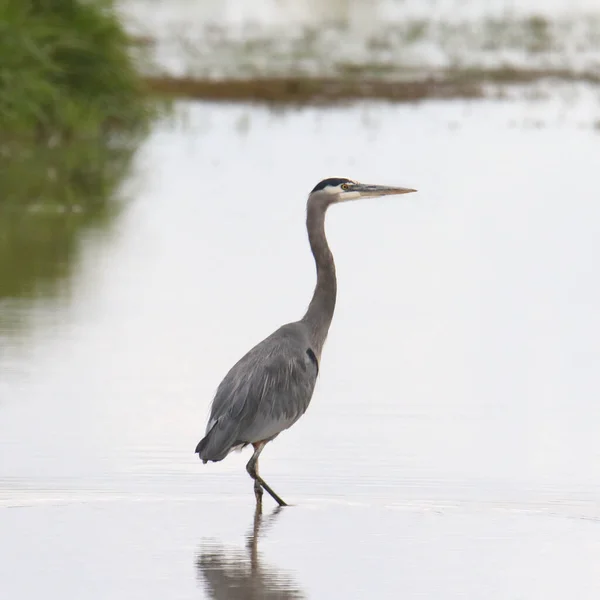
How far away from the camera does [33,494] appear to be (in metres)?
6.75

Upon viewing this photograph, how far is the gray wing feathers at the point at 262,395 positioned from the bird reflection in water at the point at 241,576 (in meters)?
0.46

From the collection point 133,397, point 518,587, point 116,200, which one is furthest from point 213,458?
point 116,200

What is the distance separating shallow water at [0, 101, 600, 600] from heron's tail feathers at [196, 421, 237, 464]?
0.80 feet

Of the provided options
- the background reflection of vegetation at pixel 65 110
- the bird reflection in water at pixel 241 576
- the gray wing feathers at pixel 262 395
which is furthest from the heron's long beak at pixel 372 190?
the background reflection of vegetation at pixel 65 110

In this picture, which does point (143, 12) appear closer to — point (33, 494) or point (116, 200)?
point (116, 200)

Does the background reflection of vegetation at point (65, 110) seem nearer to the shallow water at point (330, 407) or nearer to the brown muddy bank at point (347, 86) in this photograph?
the shallow water at point (330, 407)

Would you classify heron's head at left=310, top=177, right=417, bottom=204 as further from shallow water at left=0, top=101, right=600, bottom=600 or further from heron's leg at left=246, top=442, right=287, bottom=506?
heron's leg at left=246, top=442, right=287, bottom=506

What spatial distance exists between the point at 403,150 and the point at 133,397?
13445mm

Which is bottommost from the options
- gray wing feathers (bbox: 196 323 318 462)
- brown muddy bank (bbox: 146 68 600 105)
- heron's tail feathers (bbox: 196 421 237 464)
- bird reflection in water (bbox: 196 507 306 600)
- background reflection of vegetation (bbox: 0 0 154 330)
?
bird reflection in water (bbox: 196 507 306 600)

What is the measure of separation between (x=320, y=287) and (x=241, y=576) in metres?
2.11

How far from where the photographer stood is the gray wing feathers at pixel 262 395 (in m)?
6.55

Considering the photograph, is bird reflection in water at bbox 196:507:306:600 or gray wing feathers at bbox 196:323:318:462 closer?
bird reflection in water at bbox 196:507:306:600

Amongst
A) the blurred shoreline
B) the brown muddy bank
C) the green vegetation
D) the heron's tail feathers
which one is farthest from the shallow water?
the brown muddy bank

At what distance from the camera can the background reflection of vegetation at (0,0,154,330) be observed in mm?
17312
